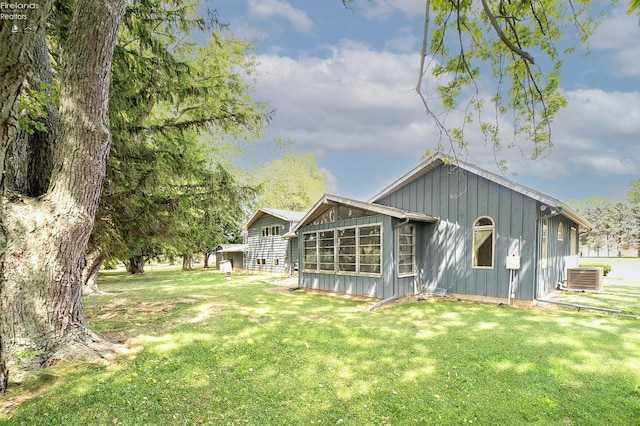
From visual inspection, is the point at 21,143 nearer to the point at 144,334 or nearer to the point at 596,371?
the point at 144,334

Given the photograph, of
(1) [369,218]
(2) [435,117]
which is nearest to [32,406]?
(2) [435,117]

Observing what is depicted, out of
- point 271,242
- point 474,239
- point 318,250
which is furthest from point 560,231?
point 271,242

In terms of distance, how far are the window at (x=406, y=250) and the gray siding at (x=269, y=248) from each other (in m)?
10.3

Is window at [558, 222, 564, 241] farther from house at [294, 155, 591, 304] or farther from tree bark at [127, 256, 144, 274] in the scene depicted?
tree bark at [127, 256, 144, 274]

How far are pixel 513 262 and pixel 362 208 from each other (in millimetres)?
4427

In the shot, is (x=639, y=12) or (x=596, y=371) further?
(x=596, y=371)

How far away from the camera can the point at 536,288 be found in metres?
8.21

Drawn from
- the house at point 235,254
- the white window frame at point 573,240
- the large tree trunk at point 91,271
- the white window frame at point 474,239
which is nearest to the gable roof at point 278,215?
the house at point 235,254

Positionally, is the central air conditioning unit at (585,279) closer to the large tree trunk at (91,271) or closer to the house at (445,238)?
the house at (445,238)

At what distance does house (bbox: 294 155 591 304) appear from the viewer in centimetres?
822

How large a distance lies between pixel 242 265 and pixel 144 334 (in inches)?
772

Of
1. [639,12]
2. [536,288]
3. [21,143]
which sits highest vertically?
[639,12]

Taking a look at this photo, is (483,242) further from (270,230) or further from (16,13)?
(270,230)

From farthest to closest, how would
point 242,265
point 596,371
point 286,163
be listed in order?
point 286,163 < point 242,265 < point 596,371
